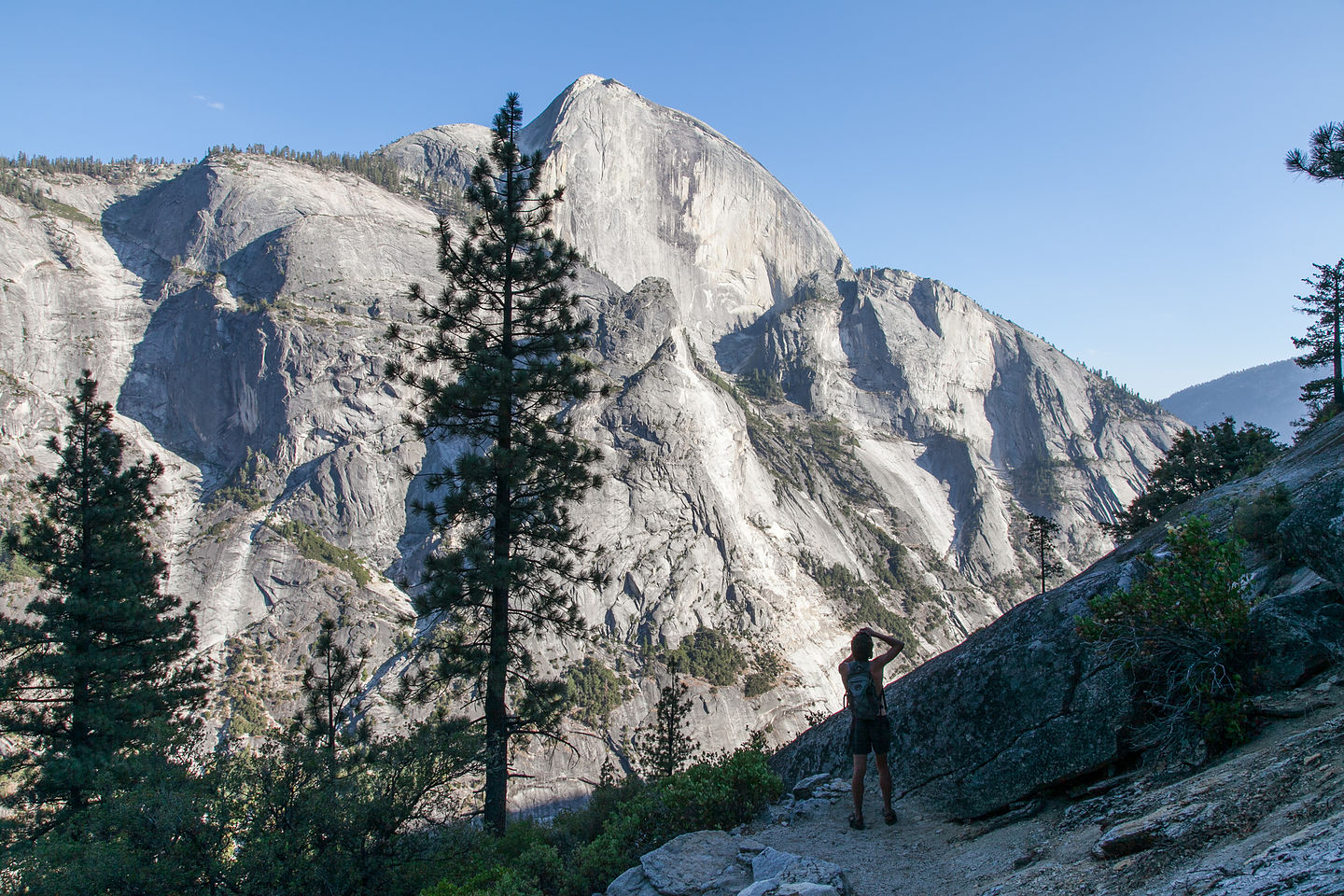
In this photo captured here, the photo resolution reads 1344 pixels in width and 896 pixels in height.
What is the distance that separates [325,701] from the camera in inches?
504

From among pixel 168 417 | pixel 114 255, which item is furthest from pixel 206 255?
pixel 168 417

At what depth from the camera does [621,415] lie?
9012cm

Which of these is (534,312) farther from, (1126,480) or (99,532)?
(1126,480)

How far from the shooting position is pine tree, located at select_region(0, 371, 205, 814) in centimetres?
1580

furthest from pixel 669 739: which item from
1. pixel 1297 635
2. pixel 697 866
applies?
pixel 1297 635

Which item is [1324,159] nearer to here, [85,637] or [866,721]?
[866,721]

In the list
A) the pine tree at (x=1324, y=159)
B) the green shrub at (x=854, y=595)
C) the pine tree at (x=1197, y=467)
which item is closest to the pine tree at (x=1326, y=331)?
the pine tree at (x=1197, y=467)

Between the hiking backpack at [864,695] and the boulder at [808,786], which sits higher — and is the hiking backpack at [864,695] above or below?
above

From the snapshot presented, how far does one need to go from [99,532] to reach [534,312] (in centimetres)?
1311

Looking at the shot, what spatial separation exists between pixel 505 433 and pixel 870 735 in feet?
33.1

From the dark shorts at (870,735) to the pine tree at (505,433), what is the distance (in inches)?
315

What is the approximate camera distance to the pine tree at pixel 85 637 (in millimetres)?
15805

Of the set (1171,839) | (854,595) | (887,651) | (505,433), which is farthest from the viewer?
(854,595)

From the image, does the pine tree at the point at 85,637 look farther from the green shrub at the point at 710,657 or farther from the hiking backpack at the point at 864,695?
the green shrub at the point at 710,657
